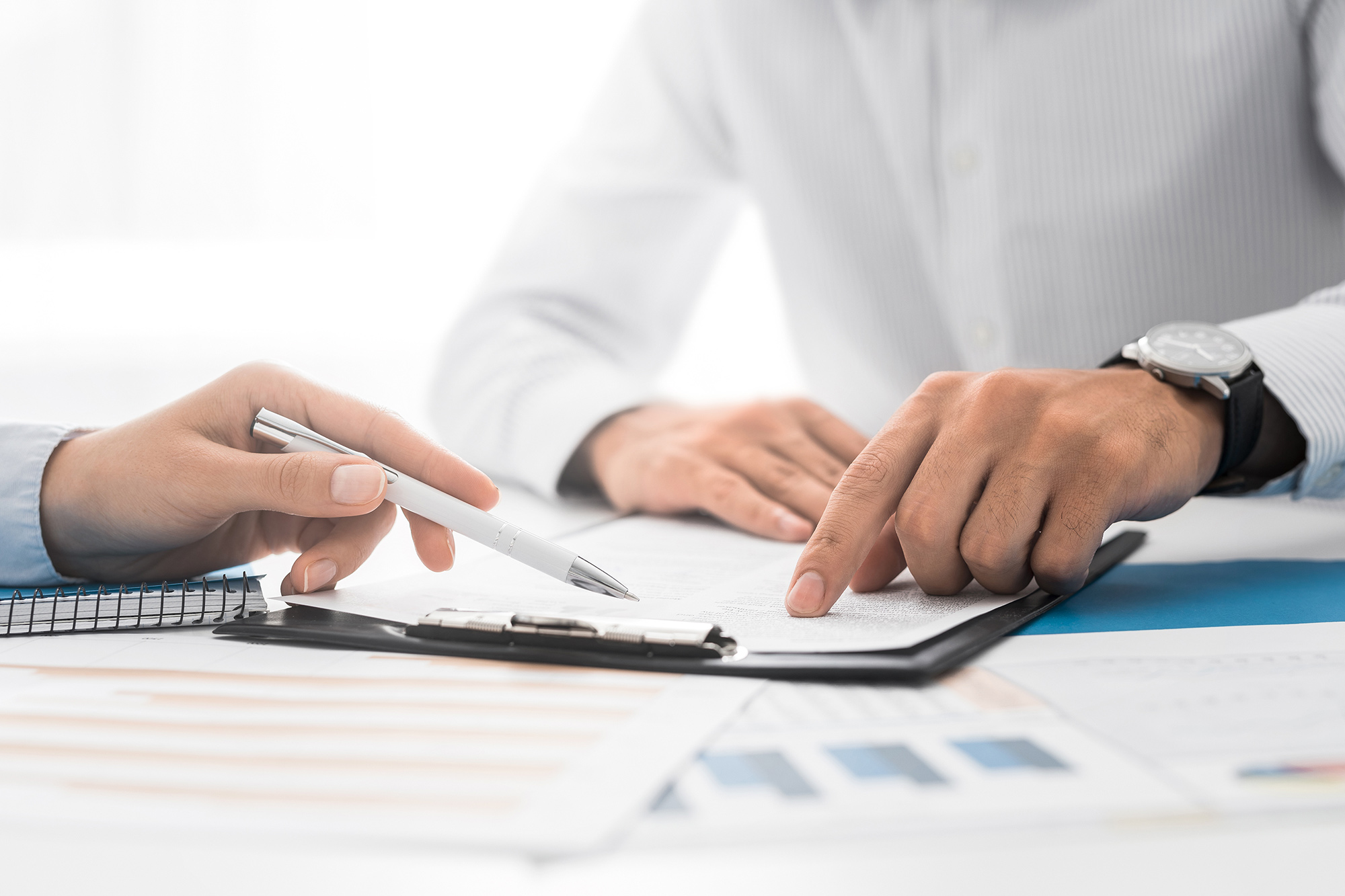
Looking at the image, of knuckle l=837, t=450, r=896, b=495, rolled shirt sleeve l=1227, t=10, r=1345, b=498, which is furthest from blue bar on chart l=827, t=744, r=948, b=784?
rolled shirt sleeve l=1227, t=10, r=1345, b=498

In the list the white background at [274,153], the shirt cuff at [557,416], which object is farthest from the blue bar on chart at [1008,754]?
the white background at [274,153]

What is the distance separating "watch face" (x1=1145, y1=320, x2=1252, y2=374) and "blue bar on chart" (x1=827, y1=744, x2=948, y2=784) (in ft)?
1.30

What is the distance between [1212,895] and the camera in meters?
0.28

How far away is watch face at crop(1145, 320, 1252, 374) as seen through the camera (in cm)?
64

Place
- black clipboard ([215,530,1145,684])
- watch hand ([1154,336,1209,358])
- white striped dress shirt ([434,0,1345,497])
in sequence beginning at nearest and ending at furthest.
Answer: black clipboard ([215,530,1145,684])
watch hand ([1154,336,1209,358])
white striped dress shirt ([434,0,1345,497])

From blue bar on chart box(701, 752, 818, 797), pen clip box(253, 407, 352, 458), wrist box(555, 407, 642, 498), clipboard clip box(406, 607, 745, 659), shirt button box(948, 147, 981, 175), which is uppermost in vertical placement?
shirt button box(948, 147, 981, 175)

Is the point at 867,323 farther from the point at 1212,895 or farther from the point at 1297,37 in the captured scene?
the point at 1212,895

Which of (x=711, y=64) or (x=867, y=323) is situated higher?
(x=711, y=64)

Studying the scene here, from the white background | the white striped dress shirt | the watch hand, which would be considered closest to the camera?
the watch hand

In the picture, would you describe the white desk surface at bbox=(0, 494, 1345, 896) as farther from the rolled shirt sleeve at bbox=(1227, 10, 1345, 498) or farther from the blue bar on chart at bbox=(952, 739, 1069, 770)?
Answer: the rolled shirt sleeve at bbox=(1227, 10, 1345, 498)

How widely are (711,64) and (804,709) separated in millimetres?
1079

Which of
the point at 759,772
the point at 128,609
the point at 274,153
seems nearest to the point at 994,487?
the point at 759,772

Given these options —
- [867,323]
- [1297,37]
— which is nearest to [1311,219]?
[1297,37]

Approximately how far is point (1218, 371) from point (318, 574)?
581 millimetres
